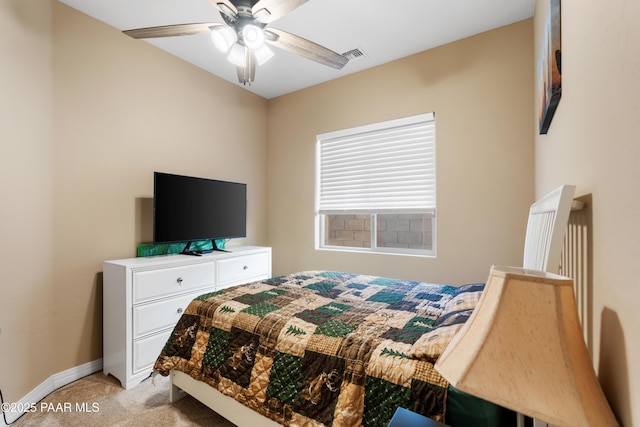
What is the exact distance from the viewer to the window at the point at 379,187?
116 inches

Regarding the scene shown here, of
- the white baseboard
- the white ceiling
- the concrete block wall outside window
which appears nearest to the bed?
the white baseboard

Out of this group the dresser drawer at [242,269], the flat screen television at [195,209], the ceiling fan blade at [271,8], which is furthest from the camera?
the dresser drawer at [242,269]

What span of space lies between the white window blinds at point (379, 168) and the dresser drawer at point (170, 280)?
5.24 ft

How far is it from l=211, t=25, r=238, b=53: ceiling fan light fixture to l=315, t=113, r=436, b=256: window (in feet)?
5.70

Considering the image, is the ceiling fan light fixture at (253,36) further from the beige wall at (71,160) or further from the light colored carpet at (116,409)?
the light colored carpet at (116,409)

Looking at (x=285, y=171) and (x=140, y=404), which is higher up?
(x=285, y=171)

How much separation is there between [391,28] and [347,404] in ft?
9.23

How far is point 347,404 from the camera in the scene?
1.12 metres

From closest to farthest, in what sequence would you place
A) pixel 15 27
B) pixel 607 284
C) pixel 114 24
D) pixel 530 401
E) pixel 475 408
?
pixel 530 401
pixel 607 284
pixel 475 408
pixel 15 27
pixel 114 24

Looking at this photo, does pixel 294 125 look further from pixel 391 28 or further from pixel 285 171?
pixel 391 28

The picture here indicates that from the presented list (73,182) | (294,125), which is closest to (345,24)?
(294,125)

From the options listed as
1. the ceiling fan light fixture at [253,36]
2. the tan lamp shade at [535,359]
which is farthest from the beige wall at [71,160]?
the tan lamp shade at [535,359]

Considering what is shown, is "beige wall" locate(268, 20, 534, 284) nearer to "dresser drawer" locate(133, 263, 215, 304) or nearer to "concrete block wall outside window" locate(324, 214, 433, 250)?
"concrete block wall outside window" locate(324, 214, 433, 250)

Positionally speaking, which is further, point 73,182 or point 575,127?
point 73,182
